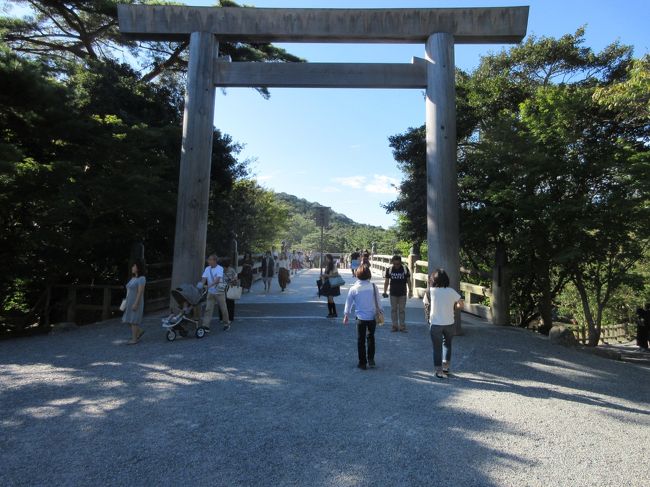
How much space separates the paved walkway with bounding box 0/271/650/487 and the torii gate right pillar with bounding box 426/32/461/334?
1.66m

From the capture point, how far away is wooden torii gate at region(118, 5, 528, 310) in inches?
308

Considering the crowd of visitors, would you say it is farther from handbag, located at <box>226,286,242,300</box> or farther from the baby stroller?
the baby stroller

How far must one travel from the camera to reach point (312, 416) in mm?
4035

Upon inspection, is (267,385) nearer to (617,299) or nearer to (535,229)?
(535,229)

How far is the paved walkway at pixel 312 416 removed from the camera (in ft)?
10.0

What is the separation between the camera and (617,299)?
19703 mm

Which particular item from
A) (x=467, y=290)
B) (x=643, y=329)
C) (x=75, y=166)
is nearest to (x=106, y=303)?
(x=75, y=166)

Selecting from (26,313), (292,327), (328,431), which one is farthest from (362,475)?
(26,313)

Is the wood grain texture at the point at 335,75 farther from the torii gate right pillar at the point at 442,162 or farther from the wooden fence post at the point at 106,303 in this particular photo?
the wooden fence post at the point at 106,303

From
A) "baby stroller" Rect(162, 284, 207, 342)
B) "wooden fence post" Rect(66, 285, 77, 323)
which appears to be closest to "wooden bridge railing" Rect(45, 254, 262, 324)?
"wooden fence post" Rect(66, 285, 77, 323)

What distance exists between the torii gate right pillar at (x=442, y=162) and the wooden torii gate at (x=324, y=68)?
0.06 ft

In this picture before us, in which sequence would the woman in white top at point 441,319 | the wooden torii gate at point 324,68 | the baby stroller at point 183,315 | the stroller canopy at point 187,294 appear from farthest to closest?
1. the wooden torii gate at point 324,68
2. the stroller canopy at point 187,294
3. the baby stroller at point 183,315
4. the woman in white top at point 441,319

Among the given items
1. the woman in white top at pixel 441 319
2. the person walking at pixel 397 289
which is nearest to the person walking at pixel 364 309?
the woman in white top at pixel 441 319

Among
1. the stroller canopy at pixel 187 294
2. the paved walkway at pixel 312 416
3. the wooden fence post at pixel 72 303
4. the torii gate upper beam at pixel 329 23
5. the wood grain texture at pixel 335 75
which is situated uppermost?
the torii gate upper beam at pixel 329 23
